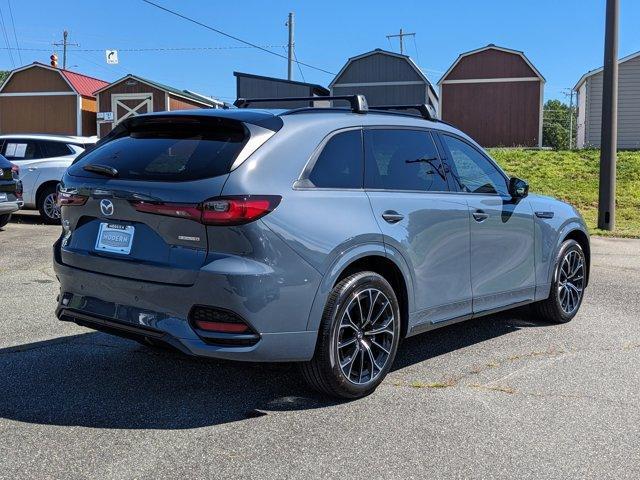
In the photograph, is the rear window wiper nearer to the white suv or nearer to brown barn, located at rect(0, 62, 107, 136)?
the white suv

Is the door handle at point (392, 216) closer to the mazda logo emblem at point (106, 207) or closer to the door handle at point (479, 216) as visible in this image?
the door handle at point (479, 216)

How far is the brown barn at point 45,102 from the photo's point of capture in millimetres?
37406

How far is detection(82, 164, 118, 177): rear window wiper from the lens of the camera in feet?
13.4

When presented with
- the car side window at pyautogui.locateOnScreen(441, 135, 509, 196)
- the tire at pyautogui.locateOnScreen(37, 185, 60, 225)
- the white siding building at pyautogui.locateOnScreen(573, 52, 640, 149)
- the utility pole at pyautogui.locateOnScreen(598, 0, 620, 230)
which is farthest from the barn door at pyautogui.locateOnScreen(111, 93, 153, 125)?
the car side window at pyautogui.locateOnScreen(441, 135, 509, 196)

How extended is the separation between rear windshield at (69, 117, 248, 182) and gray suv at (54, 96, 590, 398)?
1 centimetres

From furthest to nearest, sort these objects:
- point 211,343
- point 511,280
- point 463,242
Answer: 1. point 511,280
2. point 463,242
3. point 211,343

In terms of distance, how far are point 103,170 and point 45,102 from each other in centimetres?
3665

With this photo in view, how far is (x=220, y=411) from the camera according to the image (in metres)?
3.96

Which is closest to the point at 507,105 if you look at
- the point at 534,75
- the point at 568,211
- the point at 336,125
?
the point at 534,75

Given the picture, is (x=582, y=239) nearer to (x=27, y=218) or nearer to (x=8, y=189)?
(x=8, y=189)

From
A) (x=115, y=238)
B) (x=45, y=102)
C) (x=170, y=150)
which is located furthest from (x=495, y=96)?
(x=115, y=238)

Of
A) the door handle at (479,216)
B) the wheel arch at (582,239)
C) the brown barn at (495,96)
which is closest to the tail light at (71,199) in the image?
the door handle at (479,216)

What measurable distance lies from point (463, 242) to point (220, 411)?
2052 mm

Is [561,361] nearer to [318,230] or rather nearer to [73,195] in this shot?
[318,230]
